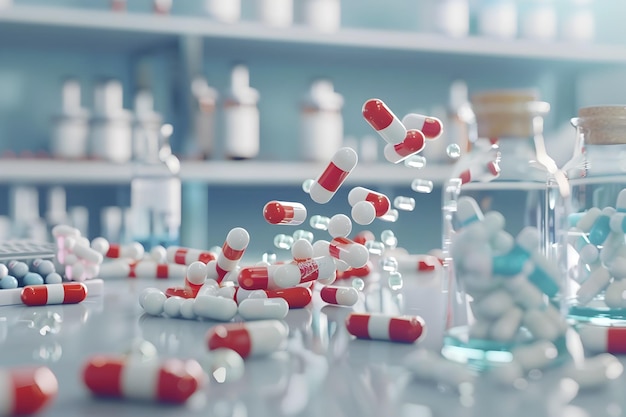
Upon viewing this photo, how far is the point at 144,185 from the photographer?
1.52 m

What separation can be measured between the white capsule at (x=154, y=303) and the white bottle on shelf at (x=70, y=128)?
1.32 m

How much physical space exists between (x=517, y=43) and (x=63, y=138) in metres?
1.32

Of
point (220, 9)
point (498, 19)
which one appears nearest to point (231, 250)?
point (220, 9)

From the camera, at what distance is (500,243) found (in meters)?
0.47

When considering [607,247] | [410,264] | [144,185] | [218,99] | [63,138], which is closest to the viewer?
[607,247]

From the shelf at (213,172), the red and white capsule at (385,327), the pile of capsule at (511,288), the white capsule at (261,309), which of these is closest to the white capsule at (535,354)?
the pile of capsule at (511,288)

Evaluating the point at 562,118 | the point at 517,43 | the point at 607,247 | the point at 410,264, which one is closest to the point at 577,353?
the point at 607,247

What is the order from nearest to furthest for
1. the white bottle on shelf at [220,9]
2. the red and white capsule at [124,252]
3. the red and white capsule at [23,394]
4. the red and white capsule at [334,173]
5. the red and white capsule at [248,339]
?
the red and white capsule at [23,394] → the red and white capsule at [248,339] → the red and white capsule at [334,173] → the red and white capsule at [124,252] → the white bottle on shelf at [220,9]

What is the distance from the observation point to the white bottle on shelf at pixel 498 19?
2.33 meters

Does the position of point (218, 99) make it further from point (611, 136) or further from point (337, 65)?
point (611, 136)

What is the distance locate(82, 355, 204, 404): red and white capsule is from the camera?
15.5 inches

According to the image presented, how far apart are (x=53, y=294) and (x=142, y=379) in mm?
416

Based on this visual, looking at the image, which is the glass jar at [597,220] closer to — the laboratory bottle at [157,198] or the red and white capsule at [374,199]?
the red and white capsule at [374,199]

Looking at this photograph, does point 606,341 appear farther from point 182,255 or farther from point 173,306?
point 182,255
